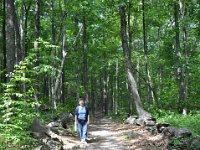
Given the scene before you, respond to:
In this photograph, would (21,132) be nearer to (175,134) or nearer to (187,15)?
(175,134)

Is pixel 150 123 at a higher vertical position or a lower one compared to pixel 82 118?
lower

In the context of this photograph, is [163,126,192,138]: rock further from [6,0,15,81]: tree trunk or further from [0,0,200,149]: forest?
[6,0,15,81]: tree trunk

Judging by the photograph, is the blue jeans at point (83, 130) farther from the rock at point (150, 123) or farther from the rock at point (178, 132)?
the rock at point (150, 123)

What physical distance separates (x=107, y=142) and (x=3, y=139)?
555 centimetres

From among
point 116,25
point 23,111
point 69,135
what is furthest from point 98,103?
point 23,111

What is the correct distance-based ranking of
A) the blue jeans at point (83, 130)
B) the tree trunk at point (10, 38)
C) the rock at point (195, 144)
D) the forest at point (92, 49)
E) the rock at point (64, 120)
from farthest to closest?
1. the rock at point (64, 120)
2. the blue jeans at point (83, 130)
3. the forest at point (92, 49)
4. the tree trunk at point (10, 38)
5. the rock at point (195, 144)

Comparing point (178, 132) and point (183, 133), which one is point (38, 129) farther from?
point (183, 133)

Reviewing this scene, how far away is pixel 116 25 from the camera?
3522 centimetres

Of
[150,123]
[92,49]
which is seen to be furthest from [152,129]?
[92,49]

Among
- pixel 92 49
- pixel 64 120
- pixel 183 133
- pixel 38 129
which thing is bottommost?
pixel 64 120

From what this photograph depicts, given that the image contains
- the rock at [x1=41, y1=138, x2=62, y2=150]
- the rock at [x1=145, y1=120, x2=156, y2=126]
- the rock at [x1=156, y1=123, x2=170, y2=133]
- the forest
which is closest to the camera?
the rock at [x1=41, y1=138, x2=62, y2=150]

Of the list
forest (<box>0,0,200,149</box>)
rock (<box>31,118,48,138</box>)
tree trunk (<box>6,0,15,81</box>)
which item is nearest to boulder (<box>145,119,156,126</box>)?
forest (<box>0,0,200,149</box>)

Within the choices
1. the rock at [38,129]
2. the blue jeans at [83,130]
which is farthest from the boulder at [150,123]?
the rock at [38,129]

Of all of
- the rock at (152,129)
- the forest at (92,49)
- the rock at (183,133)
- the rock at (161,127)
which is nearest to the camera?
the rock at (183,133)
